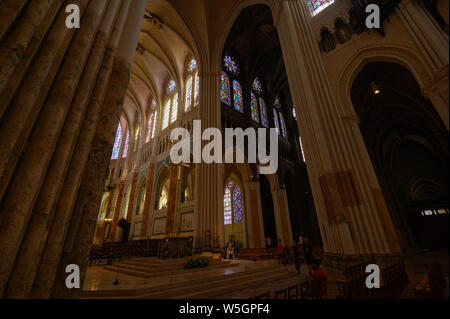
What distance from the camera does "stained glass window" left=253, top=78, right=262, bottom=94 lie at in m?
17.5

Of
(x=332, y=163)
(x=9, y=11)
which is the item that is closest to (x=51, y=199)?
(x=9, y=11)

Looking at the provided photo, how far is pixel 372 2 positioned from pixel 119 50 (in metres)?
6.00

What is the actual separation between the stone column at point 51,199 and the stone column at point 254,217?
11.8 metres

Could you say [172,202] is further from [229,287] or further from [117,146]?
[117,146]

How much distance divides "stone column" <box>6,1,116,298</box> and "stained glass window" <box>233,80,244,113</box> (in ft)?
41.8

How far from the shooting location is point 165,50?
15.5 meters

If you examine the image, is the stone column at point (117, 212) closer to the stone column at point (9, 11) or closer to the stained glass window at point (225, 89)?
the stained glass window at point (225, 89)

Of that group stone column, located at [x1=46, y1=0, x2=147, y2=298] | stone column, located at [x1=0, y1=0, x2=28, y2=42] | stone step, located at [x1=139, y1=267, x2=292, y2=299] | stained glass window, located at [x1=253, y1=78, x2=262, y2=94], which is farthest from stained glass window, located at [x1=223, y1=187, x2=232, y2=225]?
stone column, located at [x1=0, y1=0, x2=28, y2=42]

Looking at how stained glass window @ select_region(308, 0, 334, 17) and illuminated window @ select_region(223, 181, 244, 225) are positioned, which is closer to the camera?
stained glass window @ select_region(308, 0, 334, 17)

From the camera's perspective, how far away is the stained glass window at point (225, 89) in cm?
1406

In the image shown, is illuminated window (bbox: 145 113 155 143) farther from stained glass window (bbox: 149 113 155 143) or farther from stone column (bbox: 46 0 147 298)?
stone column (bbox: 46 0 147 298)

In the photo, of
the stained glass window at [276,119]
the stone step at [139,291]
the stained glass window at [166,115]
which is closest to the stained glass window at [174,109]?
the stained glass window at [166,115]

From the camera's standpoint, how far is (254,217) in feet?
42.5

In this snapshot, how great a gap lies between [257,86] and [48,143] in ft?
59.1
